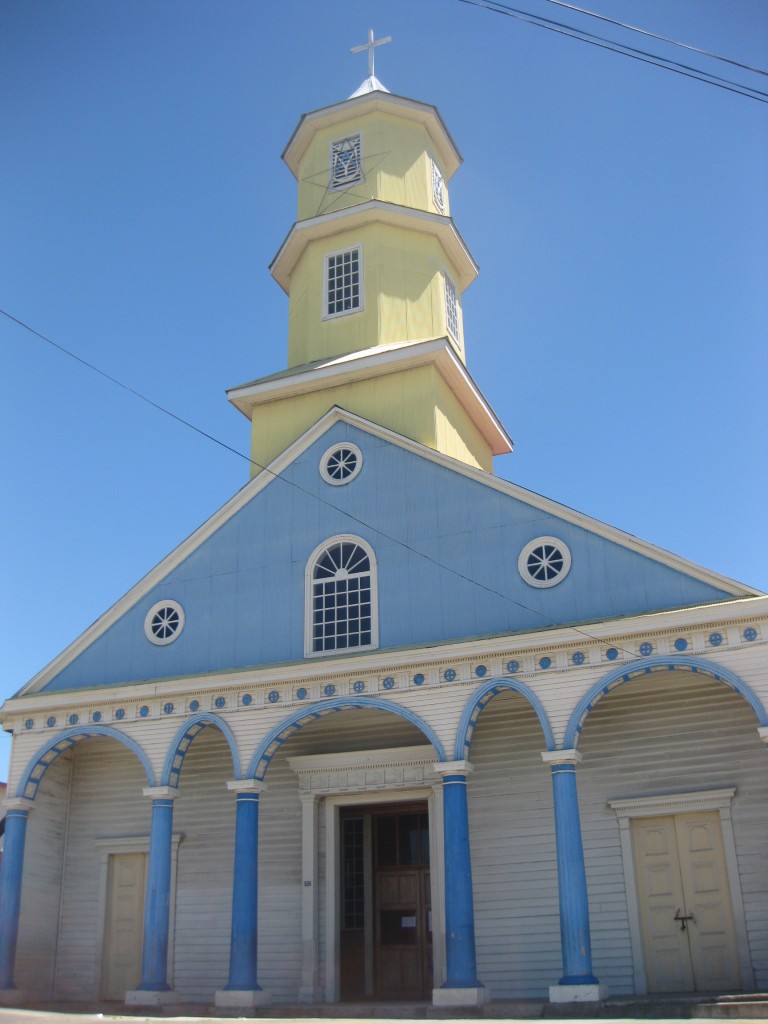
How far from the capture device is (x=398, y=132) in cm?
2509

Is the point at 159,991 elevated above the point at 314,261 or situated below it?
below

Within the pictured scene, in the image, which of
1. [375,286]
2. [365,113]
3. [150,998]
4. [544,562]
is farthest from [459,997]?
[365,113]

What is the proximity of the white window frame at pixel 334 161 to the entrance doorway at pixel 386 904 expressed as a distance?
45.9 ft

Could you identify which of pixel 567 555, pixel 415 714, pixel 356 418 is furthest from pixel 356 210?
pixel 415 714

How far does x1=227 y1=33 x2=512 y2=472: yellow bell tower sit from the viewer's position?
846 inches

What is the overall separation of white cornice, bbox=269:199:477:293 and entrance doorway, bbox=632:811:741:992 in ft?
44.7

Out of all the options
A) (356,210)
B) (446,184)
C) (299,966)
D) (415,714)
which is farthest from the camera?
(446,184)

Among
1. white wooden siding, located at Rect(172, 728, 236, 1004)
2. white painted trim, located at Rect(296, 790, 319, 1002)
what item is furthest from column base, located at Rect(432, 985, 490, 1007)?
white wooden siding, located at Rect(172, 728, 236, 1004)

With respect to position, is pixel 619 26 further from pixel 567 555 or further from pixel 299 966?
pixel 299 966

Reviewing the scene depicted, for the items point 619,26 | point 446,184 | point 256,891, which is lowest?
point 256,891

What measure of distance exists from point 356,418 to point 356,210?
20.4 ft

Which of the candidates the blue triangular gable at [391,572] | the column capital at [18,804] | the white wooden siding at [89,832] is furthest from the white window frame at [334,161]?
the column capital at [18,804]

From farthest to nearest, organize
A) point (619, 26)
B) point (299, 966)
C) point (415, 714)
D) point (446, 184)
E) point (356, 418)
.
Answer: point (446, 184)
point (356, 418)
point (299, 966)
point (415, 714)
point (619, 26)

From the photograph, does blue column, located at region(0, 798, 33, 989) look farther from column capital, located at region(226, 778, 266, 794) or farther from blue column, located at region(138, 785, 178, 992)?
column capital, located at region(226, 778, 266, 794)
